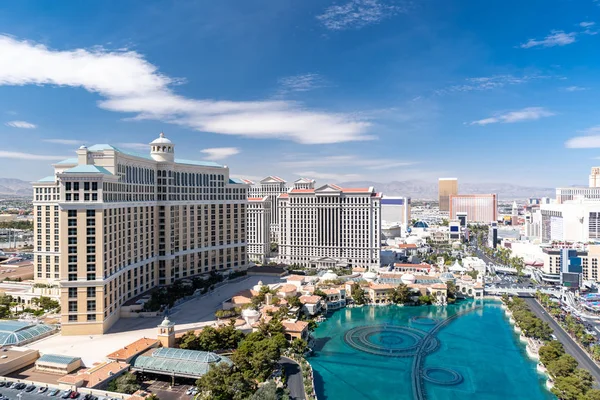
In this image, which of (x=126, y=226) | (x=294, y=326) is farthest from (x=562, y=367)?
(x=126, y=226)

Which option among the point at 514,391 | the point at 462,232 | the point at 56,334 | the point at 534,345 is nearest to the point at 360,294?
the point at 534,345

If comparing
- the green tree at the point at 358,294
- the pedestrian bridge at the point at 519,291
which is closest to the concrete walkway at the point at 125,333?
the green tree at the point at 358,294

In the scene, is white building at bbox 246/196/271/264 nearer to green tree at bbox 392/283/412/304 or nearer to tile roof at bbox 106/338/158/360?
green tree at bbox 392/283/412/304

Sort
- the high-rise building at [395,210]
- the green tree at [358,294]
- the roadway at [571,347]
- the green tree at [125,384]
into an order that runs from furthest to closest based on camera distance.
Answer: the high-rise building at [395,210] → the green tree at [358,294] → the roadway at [571,347] → the green tree at [125,384]

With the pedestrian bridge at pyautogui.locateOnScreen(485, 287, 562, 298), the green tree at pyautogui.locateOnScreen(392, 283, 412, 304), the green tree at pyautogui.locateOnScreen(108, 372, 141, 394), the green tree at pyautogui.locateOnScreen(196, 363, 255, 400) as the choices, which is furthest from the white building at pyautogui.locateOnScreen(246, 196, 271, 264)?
the green tree at pyautogui.locateOnScreen(196, 363, 255, 400)

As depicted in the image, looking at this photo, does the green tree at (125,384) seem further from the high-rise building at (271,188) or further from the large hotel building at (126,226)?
the high-rise building at (271,188)
